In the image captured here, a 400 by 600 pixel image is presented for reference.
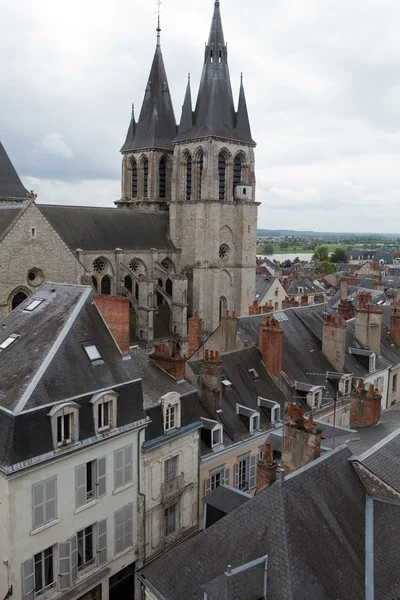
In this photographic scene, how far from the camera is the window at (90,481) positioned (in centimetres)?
1343

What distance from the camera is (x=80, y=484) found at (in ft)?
44.1

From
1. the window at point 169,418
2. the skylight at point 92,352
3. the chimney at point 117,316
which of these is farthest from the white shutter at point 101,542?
the chimney at point 117,316

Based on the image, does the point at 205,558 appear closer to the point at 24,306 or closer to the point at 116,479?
the point at 116,479

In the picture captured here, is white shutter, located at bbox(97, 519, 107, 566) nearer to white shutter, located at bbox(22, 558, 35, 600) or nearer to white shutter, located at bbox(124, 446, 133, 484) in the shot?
white shutter, located at bbox(124, 446, 133, 484)

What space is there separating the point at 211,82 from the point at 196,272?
46.9ft

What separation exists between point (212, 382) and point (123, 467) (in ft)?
17.0

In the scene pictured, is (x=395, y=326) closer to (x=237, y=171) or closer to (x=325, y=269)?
(x=237, y=171)

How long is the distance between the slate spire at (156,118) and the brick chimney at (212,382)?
28488mm

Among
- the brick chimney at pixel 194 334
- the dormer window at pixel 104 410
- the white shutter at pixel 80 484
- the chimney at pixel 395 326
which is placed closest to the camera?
the white shutter at pixel 80 484

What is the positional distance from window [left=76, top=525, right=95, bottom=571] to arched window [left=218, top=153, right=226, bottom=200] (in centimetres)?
2982

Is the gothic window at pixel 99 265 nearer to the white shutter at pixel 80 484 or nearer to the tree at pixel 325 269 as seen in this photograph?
the white shutter at pixel 80 484

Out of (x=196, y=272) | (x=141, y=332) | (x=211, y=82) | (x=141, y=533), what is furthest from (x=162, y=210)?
(x=141, y=533)

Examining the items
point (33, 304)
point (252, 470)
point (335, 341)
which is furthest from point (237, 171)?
point (33, 304)

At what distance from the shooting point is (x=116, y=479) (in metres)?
14.4
